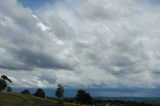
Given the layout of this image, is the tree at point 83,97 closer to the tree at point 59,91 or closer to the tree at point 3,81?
the tree at point 59,91

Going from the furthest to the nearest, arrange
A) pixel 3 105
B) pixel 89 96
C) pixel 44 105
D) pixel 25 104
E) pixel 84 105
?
pixel 89 96 < pixel 84 105 < pixel 44 105 < pixel 25 104 < pixel 3 105

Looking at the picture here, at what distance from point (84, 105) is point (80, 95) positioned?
412 inches

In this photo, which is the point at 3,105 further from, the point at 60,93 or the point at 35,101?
the point at 60,93

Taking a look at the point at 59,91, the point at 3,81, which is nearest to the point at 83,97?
the point at 59,91

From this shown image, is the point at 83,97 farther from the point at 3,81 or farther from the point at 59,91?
the point at 3,81

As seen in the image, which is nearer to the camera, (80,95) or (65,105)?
(65,105)

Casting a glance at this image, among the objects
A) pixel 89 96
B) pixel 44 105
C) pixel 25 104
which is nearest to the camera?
pixel 25 104

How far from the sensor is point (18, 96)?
524 feet

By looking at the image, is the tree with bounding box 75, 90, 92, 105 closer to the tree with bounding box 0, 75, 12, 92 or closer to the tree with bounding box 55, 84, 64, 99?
the tree with bounding box 55, 84, 64, 99

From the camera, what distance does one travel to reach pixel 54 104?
161m

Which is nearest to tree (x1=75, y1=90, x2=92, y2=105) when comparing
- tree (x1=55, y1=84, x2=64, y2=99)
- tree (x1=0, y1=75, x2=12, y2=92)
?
tree (x1=55, y1=84, x2=64, y2=99)

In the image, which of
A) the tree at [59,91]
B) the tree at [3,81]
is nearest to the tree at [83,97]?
the tree at [59,91]

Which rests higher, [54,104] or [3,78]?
[3,78]

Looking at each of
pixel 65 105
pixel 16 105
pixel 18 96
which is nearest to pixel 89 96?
pixel 65 105
